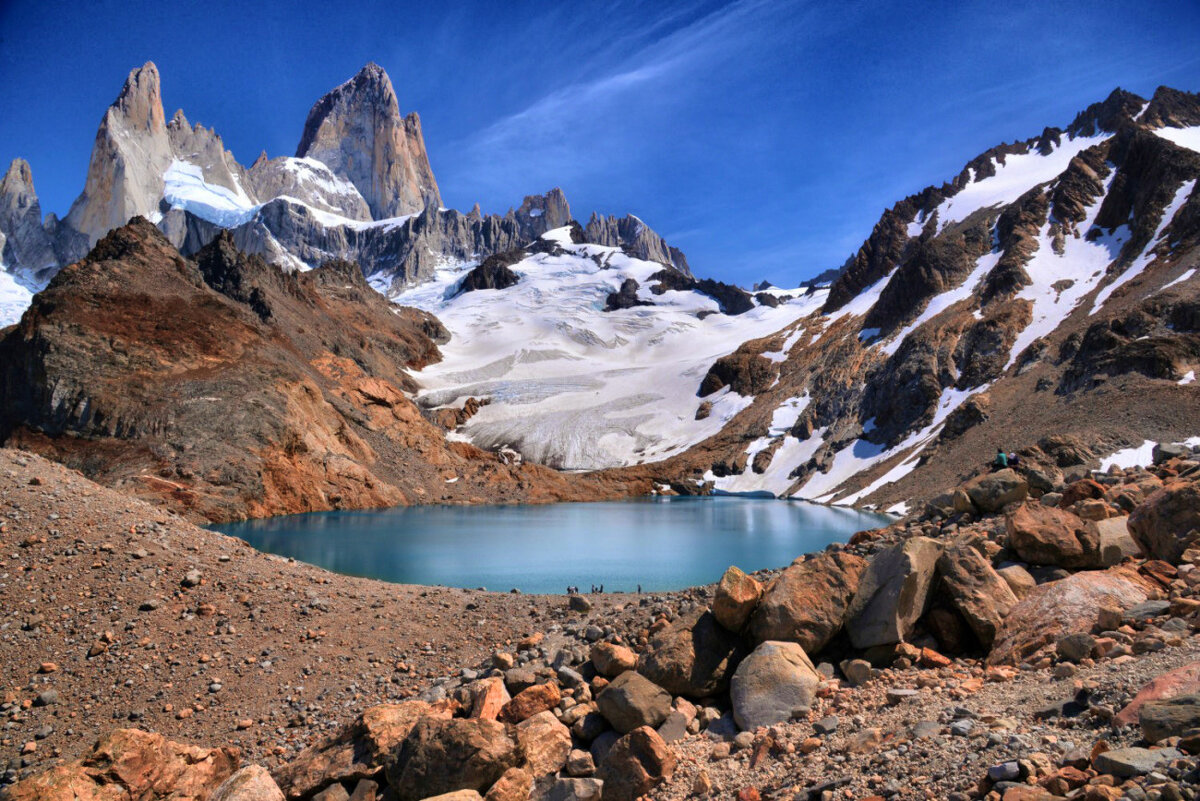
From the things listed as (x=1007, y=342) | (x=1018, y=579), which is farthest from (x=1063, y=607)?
(x=1007, y=342)

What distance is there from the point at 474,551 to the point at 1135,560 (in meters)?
26.6

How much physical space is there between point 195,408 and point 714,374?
7429 centimetres

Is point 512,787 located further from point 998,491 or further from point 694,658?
point 998,491

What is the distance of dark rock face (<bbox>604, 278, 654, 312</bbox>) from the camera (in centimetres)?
18104

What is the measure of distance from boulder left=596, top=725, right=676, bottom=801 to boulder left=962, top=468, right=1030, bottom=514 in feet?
23.9

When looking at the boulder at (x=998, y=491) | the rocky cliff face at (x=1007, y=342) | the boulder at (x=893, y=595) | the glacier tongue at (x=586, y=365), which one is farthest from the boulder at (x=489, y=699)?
the glacier tongue at (x=586, y=365)

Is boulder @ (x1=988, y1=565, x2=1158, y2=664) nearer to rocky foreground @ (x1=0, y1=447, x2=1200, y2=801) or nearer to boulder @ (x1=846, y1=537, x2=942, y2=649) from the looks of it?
rocky foreground @ (x1=0, y1=447, x2=1200, y2=801)

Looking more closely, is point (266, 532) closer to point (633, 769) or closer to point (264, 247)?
point (633, 769)

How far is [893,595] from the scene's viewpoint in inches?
298

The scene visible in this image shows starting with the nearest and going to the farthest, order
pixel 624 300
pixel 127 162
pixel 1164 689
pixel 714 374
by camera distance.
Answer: pixel 1164 689 → pixel 714 374 → pixel 127 162 → pixel 624 300

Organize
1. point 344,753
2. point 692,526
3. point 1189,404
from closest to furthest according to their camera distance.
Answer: point 344,753 → point 1189,404 → point 692,526

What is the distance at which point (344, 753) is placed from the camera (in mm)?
7391

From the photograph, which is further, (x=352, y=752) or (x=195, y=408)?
(x=195, y=408)

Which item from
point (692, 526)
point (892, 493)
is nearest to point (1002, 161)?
point (892, 493)
